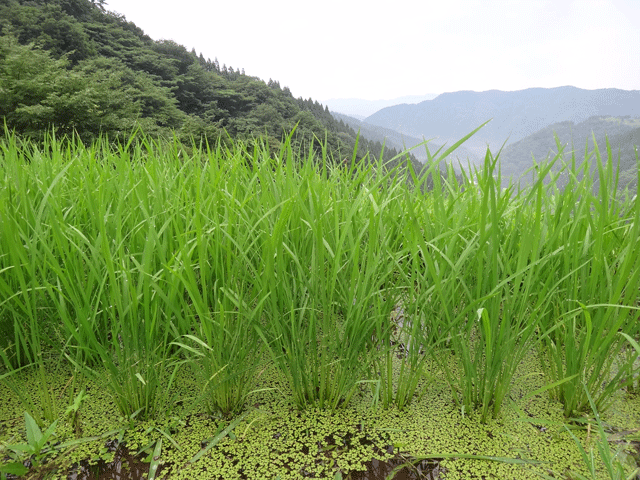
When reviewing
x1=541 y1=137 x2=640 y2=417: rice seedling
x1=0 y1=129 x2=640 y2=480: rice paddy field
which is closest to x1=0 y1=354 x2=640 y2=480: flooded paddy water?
x1=0 y1=129 x2=640 y2=480: rice paddy field

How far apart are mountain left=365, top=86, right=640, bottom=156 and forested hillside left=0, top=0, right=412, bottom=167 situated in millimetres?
113591

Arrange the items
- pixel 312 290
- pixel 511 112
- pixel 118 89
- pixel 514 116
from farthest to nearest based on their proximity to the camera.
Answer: pixel 511 112 < pixel 514 116 < pixel 118 89 < pixel 312 290

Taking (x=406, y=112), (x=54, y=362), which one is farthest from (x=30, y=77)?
(x=406, y=112)

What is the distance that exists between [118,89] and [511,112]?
653ft

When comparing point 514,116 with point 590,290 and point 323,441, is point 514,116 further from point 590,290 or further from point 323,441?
point 323,441

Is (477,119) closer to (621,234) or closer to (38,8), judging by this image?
(38,8)

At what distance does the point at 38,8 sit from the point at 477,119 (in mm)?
197036

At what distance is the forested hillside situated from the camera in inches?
435

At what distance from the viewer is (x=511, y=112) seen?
178875mm

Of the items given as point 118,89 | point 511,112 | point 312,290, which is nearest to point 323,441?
point 312,290

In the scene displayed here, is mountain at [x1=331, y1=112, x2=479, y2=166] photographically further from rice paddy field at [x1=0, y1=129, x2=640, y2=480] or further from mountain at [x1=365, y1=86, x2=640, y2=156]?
mountain at [x1=365, y1=86, x2=640, y2=156]

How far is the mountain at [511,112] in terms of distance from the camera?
432ft

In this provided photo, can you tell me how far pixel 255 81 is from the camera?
42531 millimetres

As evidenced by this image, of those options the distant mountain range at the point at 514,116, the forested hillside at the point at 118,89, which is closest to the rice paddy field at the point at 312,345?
the forested hillside at the point at 118,89
